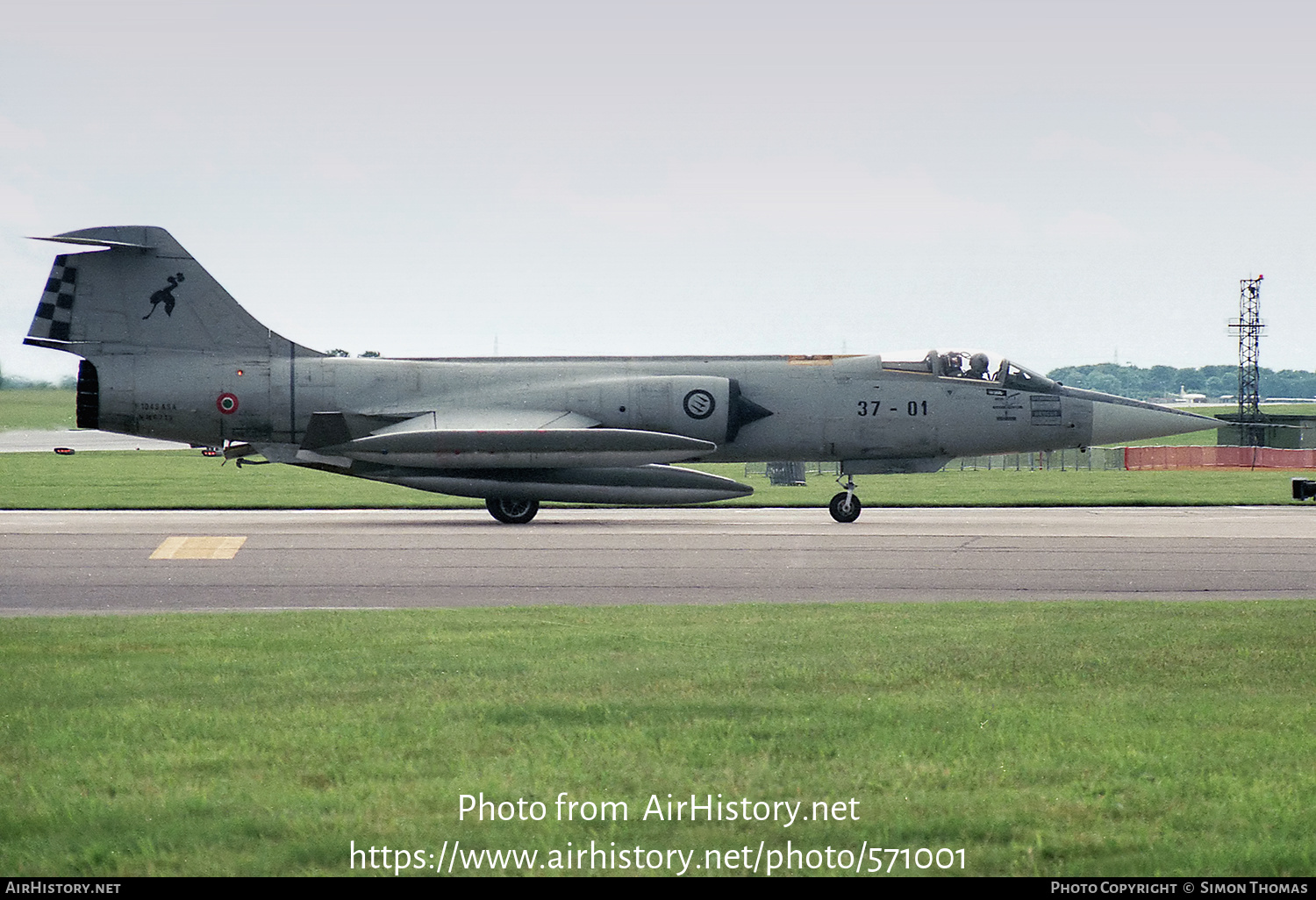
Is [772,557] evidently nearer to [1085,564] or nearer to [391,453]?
[1085,564]

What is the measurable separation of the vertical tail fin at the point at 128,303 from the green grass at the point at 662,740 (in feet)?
50.8

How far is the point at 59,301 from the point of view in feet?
82.4

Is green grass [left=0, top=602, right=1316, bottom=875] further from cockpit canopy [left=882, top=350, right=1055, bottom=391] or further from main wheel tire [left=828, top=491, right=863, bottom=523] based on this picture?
cockpit canopy [left=882, top=350, right=1055, bottom=391]

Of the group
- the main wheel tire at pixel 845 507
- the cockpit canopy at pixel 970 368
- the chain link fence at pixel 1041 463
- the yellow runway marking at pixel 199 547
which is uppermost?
the cockpit canopy at pixel 970 368

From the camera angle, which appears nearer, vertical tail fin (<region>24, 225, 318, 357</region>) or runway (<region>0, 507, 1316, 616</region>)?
runway (<region>0, 507, 1316, 616</region>)

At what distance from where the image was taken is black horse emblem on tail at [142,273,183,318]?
82.9ft

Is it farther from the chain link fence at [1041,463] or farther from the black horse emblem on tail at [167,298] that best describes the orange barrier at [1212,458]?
the black horse emblem on tail at [167,298]

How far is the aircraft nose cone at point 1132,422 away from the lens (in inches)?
1038

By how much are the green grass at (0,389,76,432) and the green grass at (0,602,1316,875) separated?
35.5 m

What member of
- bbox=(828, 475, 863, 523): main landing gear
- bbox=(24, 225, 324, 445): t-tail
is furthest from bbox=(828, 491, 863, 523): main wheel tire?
bbox=(24, 225, 324, 445): t-tail

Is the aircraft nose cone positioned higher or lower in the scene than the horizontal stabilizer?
lower

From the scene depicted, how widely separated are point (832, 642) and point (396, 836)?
5596 mm

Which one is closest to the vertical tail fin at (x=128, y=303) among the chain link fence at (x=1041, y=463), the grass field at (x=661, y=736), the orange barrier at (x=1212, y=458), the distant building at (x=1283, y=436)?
the grass field at (x=661, y=736)

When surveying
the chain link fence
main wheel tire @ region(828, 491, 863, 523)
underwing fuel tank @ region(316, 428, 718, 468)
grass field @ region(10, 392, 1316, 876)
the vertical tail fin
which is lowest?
the chain link fence
